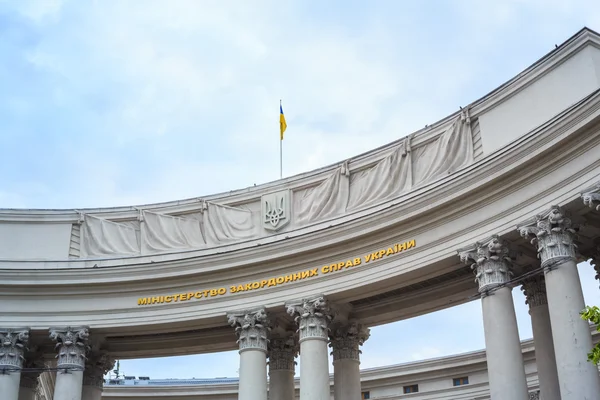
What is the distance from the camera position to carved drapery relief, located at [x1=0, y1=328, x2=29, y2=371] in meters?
40.9

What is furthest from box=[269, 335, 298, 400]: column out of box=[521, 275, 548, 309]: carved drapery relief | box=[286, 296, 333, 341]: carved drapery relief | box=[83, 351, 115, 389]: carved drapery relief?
box=[521, 275, 548, 309]: carved drapery relief

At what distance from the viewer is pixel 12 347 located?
41.3 meters

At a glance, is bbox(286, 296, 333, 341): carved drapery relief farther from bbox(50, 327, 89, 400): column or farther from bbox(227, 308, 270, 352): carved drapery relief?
bbox(50, 327, 89, 400): column

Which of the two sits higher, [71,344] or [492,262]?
[492,262]

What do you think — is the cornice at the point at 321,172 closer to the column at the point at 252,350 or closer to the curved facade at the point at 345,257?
the curved facade at the point at 345,257

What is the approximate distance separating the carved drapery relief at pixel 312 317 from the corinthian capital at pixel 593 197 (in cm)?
1385

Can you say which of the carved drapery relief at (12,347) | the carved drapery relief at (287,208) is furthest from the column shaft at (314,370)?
the carved drapery relief at (12,347)

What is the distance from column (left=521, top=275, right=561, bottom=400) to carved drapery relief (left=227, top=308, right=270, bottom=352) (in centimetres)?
1263

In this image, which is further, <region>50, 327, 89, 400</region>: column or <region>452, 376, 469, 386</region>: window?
<region>452, 376, 469, 386</region>: window

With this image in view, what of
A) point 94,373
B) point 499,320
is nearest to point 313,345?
point 499,320

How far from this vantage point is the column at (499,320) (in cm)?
3100

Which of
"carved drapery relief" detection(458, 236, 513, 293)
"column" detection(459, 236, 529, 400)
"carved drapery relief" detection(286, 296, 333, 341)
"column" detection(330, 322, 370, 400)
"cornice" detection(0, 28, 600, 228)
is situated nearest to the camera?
"column" detection(459, 236, 529, 400)

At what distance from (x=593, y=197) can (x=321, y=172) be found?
1571cm

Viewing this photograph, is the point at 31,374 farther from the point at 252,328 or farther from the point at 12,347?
the point at 252,328
